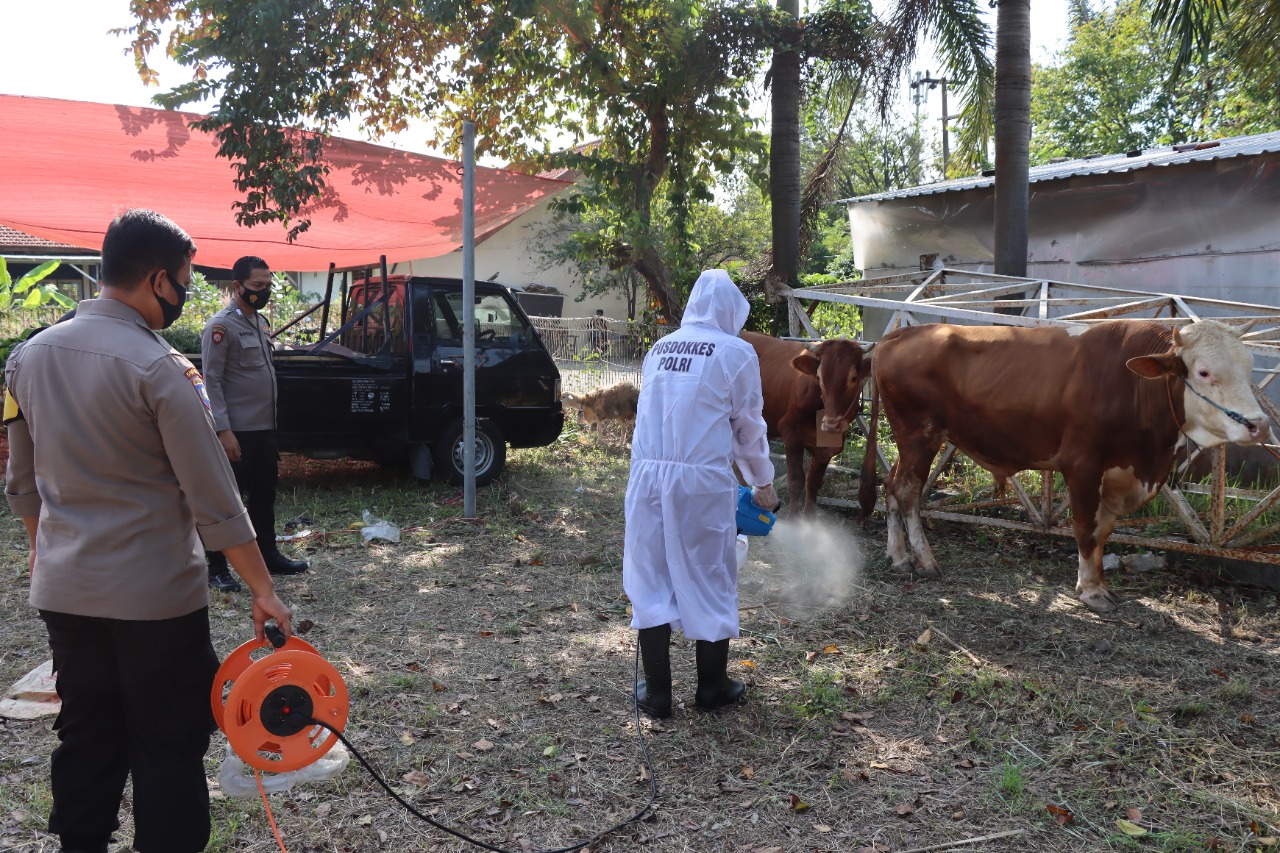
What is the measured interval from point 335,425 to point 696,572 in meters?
5.02

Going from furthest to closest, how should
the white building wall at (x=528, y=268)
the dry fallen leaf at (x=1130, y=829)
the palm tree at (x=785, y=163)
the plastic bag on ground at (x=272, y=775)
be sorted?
the white building wall at (x=528, y=268) → the palm tree at (x=785, y=163) → the dry fallen leaf at (x=1130, y=829) → the plastic bag on ground at (x=272, y=775)

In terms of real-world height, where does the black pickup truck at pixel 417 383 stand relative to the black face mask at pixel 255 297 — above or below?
below

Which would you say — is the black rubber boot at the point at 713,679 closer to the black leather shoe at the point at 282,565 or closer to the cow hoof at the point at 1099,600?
the cow hoof at the point at 1099,600

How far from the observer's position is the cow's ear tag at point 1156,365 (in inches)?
202

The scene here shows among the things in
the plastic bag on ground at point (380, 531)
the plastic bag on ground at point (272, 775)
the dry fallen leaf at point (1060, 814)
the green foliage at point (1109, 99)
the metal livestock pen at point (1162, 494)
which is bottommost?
the dry fallen leaf at point (1060, 814)

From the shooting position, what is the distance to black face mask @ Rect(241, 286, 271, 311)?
5879 millimetres

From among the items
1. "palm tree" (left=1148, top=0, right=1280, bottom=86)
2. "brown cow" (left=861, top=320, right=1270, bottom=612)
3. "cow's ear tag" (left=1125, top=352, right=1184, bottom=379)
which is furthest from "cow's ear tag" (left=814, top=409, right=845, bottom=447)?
"palm tree" (left=1148, top=0, right=1280, bottom=86)

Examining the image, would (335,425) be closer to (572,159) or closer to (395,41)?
(572,159)

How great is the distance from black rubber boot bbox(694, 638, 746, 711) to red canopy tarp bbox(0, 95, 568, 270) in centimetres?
619

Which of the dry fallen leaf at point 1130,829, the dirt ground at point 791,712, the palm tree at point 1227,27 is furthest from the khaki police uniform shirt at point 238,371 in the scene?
the palm tree at point 1227,27

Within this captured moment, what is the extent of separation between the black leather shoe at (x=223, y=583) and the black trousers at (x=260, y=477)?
129 mm

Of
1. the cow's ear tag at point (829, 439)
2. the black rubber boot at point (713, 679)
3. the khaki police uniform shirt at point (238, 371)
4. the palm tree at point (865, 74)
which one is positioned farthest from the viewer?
Answer: the palm tree at point (865, 74)

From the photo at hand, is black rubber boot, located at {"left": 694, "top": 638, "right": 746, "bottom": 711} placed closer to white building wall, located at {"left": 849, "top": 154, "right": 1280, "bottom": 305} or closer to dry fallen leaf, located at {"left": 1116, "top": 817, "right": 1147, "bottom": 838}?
dry fallen leaf, located at {"left": 1116, "top": 817, "right": 1147, "bottom": 838}

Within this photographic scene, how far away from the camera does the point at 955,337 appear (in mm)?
6379
